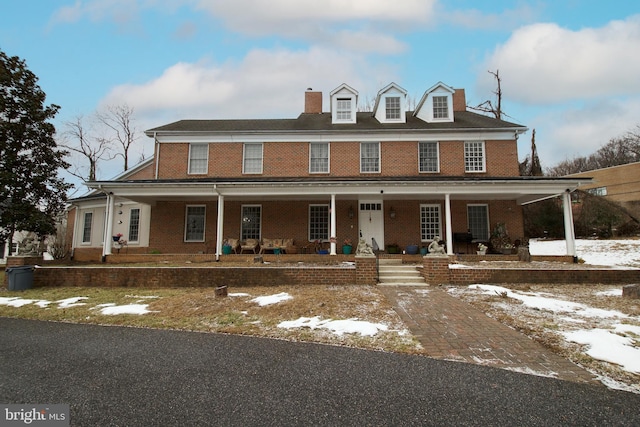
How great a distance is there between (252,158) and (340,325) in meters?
13.7

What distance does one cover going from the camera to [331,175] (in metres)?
17.3

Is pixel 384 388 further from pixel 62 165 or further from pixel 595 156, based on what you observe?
pixel 595 156

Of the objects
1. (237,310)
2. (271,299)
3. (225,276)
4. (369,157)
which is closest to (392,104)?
(369,157)

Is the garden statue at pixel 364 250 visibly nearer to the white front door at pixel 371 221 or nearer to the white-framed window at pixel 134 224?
the white front door at pixel 371 221

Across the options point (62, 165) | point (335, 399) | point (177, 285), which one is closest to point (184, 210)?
point (62, 165)

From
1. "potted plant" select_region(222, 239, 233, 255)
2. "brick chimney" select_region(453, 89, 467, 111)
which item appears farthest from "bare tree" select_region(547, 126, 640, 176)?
"potted plant" select_region(222, 239, 233, 255)

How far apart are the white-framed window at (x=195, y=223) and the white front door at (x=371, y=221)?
314 inches

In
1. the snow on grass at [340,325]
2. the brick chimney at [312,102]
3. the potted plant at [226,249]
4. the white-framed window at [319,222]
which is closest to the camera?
the snow on grass at [340,325]

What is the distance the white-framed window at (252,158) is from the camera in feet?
57.8

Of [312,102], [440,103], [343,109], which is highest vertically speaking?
[312,102]

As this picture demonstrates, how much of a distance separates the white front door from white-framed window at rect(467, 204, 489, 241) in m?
4.30

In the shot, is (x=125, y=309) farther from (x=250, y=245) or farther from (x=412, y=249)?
(x=412, y=249)

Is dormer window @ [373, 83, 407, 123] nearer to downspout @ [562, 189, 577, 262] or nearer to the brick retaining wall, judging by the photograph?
downspout @ [562, 189, 577, 262]

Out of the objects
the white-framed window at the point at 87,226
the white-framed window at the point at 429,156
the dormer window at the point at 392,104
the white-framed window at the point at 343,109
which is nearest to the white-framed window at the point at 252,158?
the white-framed window at the point at 343,109
